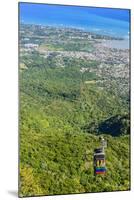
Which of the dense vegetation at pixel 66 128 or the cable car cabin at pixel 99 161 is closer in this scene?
the dense vegetation at pixel 66 128

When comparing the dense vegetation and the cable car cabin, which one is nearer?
→ the dense vegetation

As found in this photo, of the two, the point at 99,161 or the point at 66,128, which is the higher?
the point at 66,128

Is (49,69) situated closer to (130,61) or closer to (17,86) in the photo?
(17,86)
